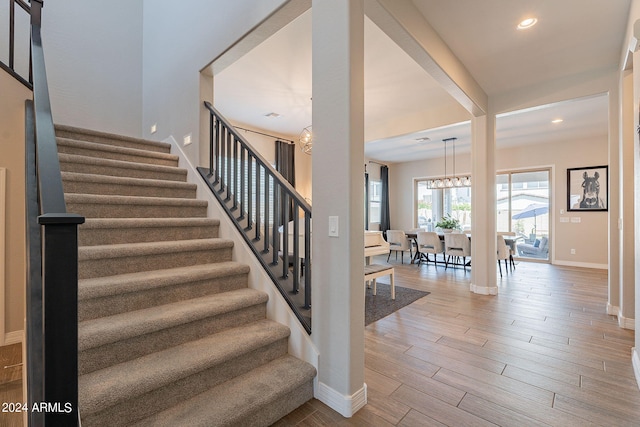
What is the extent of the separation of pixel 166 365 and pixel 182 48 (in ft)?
11.8

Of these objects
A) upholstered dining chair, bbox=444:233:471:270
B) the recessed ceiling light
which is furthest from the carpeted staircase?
upholstered dining chair, bbox=444:233:471:270

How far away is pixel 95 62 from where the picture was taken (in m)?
→ 4.29

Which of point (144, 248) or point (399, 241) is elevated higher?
point (144, 248)

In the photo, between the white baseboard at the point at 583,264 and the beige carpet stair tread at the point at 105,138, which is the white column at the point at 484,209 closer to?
the white baseboard at the point at 583,264

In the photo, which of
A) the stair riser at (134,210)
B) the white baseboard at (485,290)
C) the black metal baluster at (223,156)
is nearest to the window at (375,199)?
the white baseboard at (485,290)

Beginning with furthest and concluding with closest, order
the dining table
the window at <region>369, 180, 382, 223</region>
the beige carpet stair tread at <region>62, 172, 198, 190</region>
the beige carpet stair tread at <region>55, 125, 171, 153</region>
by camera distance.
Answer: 1. the window at <region>369, 180, 382, 223</region>
2. the dining table
3. the beige carpet stair tread at <region>55, 125, 171, 153</region>
4. the beige carpet stair tread at <region>62, 172, 198, 190</region>

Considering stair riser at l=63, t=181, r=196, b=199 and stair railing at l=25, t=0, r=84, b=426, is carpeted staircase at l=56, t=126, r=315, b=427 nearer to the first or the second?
stair riser at l=63, t=181, r=196, b=199

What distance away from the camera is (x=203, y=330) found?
1.85m

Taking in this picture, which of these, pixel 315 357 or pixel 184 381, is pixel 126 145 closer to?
pixel 184 381

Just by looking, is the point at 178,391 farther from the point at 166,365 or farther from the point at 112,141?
the point at 112,141

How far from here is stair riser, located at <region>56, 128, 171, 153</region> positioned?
118 inches

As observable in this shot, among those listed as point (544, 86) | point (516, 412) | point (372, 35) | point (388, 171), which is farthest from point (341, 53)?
point (388, 171)

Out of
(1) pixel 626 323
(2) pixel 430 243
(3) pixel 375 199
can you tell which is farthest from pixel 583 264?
(3) pixel 375 199

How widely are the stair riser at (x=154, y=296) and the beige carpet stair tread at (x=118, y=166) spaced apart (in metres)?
1.59
